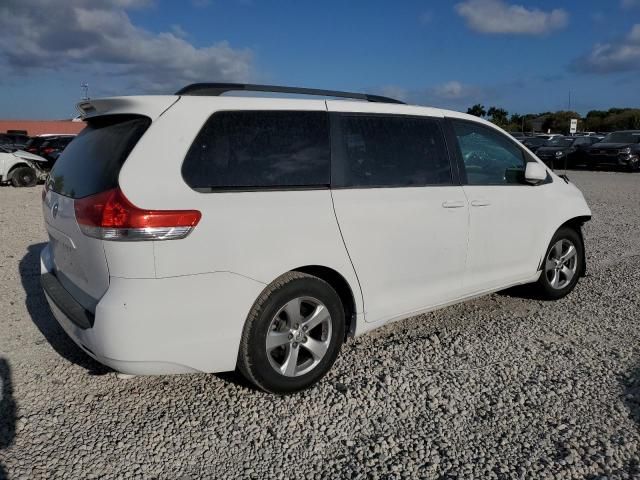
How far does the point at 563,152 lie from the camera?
A: 25.0m

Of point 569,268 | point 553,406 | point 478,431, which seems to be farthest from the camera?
point 569,268

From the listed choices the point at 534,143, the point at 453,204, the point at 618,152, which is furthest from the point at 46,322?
the point at 534,143

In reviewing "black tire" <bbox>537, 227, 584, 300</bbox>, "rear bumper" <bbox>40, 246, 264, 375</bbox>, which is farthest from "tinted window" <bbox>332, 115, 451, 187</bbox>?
"black tire" <bbox>537, 227, 584, 300</bbox>

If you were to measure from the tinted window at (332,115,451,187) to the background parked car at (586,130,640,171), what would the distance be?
22.7 meters

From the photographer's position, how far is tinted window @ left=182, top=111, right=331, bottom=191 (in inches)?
118

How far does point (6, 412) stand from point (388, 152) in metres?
2.90

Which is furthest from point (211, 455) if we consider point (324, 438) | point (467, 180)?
point (467, 180)

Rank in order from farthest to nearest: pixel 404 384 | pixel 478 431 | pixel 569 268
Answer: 1. pixel 569 268
2. pixel 404 384
3. pixel 478 431

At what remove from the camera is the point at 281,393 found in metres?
3.37

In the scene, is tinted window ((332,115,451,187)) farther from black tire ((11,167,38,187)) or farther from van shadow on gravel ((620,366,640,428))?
black tire ((11,167,38,187))

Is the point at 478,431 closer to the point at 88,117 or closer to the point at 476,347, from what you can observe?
the point at 476,347

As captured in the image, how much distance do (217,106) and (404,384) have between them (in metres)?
2.11

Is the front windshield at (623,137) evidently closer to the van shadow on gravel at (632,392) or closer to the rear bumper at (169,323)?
the van shadow on gravel at (632,392)

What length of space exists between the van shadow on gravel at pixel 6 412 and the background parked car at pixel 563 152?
952 inches
